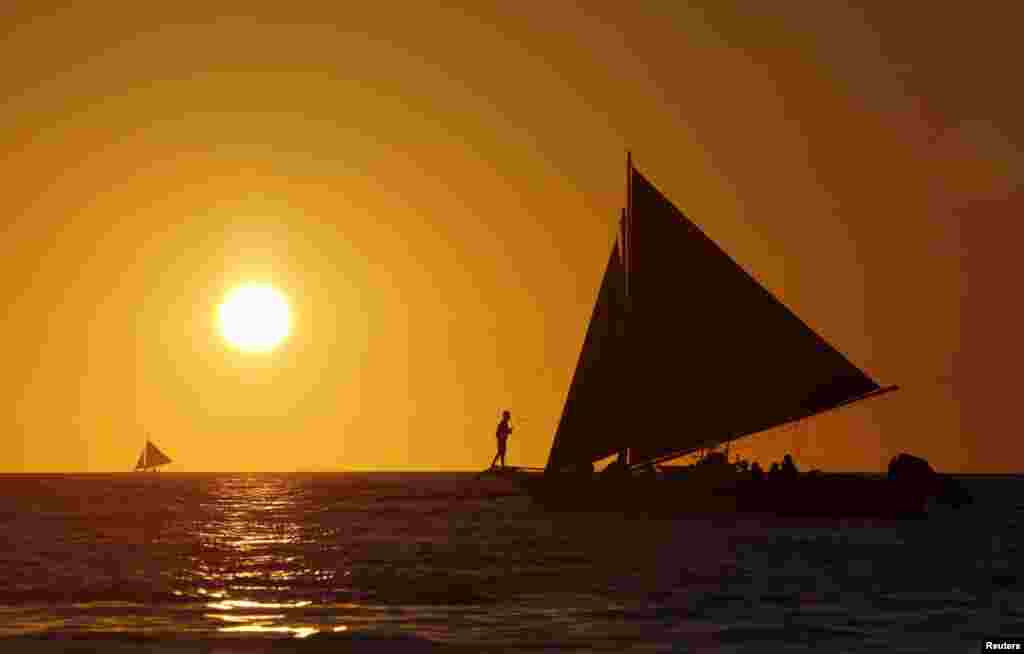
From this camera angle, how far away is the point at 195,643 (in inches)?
1266

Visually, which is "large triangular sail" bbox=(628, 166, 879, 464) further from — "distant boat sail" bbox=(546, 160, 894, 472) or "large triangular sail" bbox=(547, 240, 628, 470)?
"large triangular sail" bbox=(547, 240, 628, 470)

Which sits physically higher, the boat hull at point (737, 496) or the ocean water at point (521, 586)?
the boat hull at point (737, 496)

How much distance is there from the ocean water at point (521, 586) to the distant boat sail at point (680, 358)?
401cm

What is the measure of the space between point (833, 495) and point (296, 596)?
38.3 metres

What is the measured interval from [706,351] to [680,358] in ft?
4.25

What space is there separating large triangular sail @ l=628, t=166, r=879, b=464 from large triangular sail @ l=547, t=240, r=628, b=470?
98 centimetres

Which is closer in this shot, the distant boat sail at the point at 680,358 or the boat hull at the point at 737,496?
the distant boat sail at the point at 680,358

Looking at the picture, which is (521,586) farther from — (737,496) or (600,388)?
(737,496)

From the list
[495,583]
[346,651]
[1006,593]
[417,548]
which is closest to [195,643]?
[346,651]

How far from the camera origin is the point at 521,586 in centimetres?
4366

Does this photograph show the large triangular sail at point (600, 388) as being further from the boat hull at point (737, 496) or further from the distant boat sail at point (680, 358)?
the boat hull at point (737, 496)

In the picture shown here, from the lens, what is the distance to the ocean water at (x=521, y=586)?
33156mm

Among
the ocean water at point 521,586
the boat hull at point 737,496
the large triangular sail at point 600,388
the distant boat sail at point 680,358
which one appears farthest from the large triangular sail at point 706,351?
the ocean water at point 521,586

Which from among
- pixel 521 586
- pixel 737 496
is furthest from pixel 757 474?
pixel 521 586
